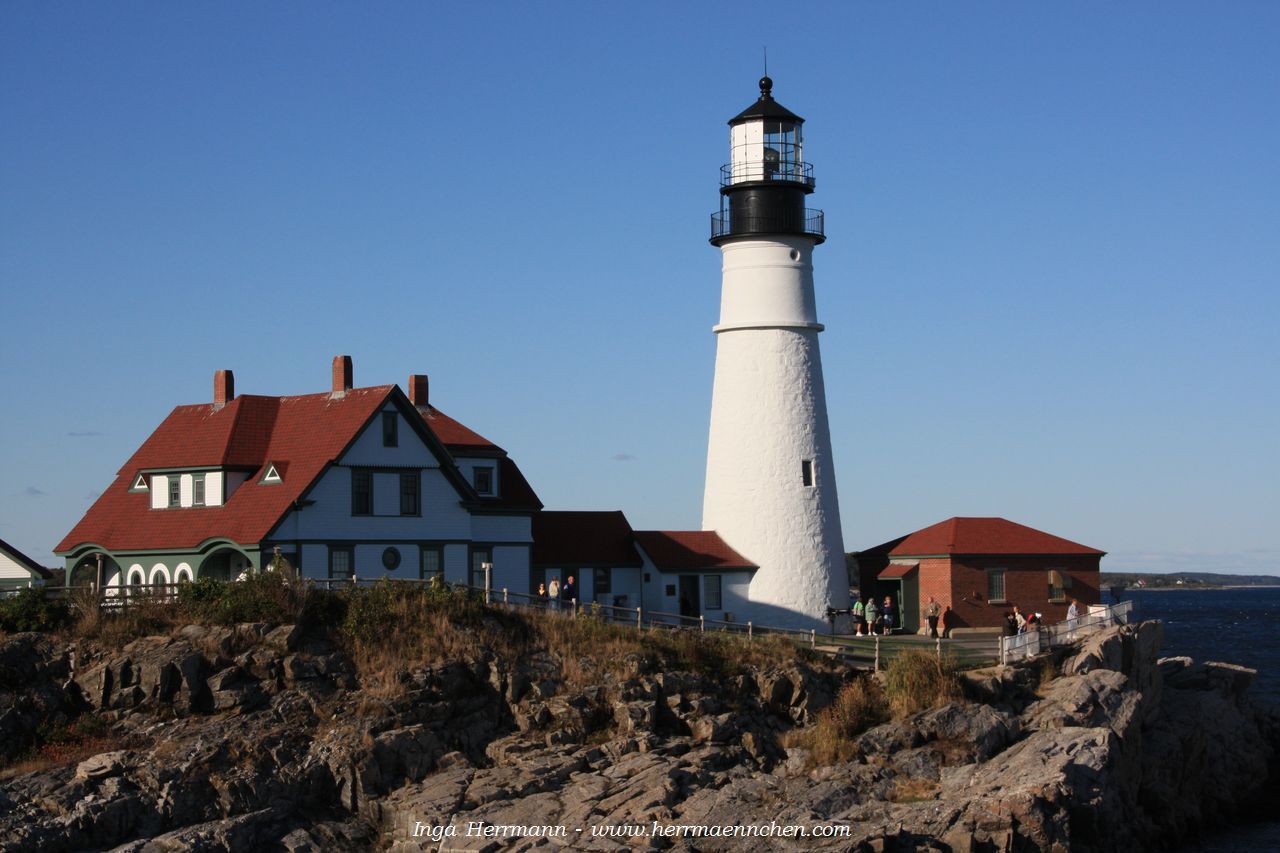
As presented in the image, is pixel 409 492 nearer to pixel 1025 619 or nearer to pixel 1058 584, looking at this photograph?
pixel 1025 619

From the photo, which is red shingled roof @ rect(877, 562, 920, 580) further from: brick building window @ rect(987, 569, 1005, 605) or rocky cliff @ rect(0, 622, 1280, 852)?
rocky cliff @ rect(0, 622, 1280, 852)

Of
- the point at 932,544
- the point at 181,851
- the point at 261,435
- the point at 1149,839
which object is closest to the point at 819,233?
the point at 932,544

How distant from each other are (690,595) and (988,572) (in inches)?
308

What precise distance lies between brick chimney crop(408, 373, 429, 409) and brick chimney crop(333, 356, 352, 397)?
3528 millimetres

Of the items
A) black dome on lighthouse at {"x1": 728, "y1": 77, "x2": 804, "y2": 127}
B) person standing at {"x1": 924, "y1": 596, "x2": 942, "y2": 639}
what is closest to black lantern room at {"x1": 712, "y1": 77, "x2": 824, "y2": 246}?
black dome on lighthouse at {"x1": 728, "y1": 77, "x2": 804, "y2": 127}

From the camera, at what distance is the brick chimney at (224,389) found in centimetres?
3962

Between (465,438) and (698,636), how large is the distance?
30.8 feet

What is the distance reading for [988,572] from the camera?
139ft

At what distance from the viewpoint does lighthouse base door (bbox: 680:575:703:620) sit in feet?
136

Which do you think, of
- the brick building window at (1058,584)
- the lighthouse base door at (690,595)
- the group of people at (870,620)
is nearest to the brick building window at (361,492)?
the lighthouse base door at (690,595)

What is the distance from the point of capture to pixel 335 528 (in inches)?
1415

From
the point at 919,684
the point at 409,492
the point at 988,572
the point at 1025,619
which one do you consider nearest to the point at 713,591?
the point at 988,572

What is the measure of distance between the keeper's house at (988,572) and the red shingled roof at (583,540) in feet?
23.4

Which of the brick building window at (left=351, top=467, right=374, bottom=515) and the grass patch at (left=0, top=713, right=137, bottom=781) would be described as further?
A: the brick building window at (left=351, top=467, right=374, bottom=515)
